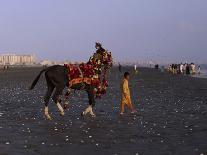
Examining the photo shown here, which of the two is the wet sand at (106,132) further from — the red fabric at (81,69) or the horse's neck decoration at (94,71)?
the red fabric at (81,69)

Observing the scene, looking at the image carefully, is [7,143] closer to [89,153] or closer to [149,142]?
[89,153]

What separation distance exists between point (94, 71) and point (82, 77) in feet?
2.01

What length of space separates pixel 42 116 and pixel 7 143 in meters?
5.94

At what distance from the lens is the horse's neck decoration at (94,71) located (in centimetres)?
1734

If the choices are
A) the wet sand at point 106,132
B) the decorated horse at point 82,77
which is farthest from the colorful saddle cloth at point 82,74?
the wet sand at point 106,132

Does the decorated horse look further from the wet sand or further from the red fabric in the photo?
the wet sand

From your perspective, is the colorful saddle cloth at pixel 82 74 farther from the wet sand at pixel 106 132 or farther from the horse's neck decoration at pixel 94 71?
the wet sand at pixel 106 132

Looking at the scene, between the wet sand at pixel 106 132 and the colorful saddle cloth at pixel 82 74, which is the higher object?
the colorful saddle cloth at pixel 82 74

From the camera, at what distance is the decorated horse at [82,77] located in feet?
56.8

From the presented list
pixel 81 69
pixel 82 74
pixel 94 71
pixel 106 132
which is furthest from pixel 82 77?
pixel 106 132

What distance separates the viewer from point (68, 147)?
1105 cm

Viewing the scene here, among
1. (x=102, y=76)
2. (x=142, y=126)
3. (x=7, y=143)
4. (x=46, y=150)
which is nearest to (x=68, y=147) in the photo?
(x=46, y=150)

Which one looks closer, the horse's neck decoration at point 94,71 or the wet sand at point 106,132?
the wet sand at point 106,132

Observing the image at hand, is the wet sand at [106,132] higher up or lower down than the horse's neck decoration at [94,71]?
lower down
